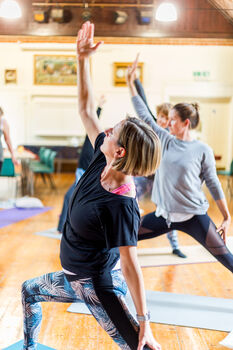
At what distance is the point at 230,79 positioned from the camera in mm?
12711

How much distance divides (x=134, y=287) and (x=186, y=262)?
2677 mm

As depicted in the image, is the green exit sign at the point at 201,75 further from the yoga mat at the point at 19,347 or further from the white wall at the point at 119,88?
the yoga mat at the point at 19,347

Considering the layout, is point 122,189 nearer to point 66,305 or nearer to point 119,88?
point 66,305

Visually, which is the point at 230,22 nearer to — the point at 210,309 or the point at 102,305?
the point at 210,309

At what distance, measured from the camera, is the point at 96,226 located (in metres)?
1.42

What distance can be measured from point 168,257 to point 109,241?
9.18ft

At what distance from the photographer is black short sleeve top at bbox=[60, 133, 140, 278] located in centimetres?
137

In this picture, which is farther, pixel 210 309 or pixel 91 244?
pixel 210 309

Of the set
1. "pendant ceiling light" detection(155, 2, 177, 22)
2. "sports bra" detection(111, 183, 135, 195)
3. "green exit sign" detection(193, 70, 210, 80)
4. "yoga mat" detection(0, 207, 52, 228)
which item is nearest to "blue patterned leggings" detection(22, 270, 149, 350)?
"sports bra" detection(111, 183, 135, 195)

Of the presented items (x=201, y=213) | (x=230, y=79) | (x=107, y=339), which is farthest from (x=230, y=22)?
(x=107, y=339)

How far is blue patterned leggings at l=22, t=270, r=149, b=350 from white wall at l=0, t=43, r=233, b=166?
11146 millimetres

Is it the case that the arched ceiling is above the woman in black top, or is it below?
above

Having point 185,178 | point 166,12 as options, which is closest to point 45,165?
point 166,12

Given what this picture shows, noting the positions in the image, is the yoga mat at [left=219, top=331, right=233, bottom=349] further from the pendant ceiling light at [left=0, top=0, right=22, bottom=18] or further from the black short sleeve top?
the pendant ceiling light at [left=0, top=0, right=22, bottom=18]
